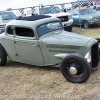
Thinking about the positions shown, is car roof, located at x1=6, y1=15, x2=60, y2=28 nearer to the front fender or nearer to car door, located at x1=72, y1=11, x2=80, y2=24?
the front fender

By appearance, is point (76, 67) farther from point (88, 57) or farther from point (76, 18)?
point (76, 18)

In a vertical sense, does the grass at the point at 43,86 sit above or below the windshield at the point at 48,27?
below

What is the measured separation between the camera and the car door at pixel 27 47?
17.2 feet

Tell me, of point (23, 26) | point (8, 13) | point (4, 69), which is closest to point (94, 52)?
point (23, 26)

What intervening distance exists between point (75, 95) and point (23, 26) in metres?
2.43

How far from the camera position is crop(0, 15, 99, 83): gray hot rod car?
453 centimetres

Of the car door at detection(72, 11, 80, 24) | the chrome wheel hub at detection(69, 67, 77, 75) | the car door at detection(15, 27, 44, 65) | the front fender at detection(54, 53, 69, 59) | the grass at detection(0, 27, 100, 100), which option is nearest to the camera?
the grass at detection(0, 27, 100, 100)

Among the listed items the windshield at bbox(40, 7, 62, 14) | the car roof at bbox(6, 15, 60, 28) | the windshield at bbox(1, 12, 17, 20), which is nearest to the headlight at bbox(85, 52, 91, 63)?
the car roof at bbox(6, 15, 60, 28)

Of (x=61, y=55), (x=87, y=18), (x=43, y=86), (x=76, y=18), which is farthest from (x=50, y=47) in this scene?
(x=76, y=18)

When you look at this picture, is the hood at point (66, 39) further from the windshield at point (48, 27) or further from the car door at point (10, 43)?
the car door at point (10, 43)

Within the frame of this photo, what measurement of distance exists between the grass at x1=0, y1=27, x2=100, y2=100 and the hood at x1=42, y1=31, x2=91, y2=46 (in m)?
0.85

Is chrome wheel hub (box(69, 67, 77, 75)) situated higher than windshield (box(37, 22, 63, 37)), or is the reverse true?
windshield (box(37, 22, 63, 37))

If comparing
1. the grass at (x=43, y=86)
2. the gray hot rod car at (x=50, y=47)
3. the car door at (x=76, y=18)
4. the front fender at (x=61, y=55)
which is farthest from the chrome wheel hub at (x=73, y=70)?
the car door at (x=76, y=18)

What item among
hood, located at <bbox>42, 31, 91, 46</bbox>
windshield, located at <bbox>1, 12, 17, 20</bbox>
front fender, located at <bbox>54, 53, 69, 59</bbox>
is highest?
hood, located at <bbox>42, 31, 91, 46</bbox>
